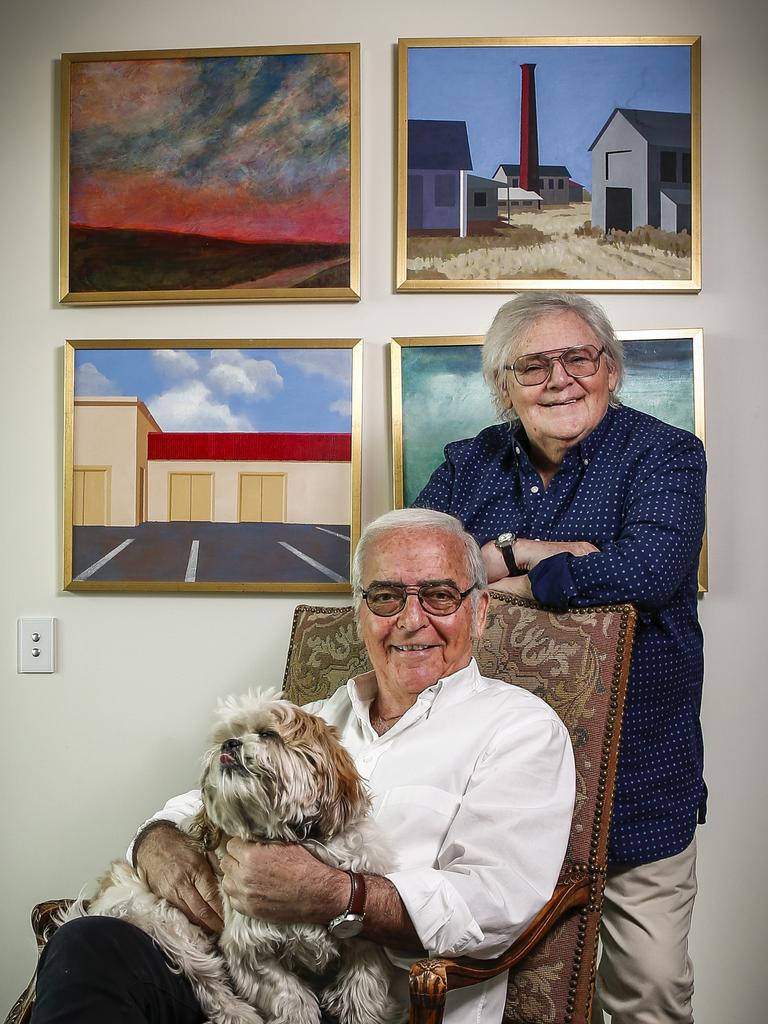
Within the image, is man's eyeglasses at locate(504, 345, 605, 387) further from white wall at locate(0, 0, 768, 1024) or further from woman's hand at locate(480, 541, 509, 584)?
white wall at locate(0, 0, 768, 1024)

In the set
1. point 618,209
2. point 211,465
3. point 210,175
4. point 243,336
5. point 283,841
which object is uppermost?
point 210,175

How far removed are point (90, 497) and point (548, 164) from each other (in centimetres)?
146

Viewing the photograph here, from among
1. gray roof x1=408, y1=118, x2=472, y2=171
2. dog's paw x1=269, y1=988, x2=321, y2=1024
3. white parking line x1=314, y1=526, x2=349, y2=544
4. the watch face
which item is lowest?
dog's paw x1=269, y1=988, x2=321, y2=1024

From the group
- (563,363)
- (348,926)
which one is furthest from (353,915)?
(563,363)

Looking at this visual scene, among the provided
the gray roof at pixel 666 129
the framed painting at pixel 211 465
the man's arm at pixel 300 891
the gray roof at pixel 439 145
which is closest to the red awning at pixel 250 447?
the framed painting at pixel 211 465

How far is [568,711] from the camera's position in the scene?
1766mm

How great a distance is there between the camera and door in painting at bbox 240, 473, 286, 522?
255cm

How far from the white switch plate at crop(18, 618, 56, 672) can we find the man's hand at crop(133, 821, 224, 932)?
3.77 ft

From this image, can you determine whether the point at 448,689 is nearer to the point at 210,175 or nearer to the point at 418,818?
the point at 418,818

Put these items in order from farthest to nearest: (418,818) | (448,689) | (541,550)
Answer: (541,550) < (448,689) < (418,818)

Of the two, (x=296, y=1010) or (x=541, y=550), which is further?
(x=541, y=550)

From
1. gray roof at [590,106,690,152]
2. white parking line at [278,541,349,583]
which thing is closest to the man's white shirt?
white parking line at [278,541,349,583]

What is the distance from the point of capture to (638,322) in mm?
2490

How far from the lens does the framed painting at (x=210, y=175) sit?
2.53 meters
